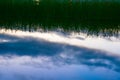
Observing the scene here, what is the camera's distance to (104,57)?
918 inches

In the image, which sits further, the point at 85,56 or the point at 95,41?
the point at 95,41

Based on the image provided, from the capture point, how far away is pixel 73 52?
2456cm

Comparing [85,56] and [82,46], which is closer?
[85,56]

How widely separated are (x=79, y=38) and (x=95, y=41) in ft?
6.20

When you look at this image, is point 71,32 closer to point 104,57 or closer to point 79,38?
point 79,38

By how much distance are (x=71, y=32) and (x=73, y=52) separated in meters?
10.2

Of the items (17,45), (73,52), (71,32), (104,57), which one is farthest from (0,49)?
(71,32)

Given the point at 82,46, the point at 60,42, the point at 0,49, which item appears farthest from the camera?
the point at 60,42

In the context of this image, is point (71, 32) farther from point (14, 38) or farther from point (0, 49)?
point (0, 49)

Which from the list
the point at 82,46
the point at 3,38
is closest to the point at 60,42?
the point at 82,46

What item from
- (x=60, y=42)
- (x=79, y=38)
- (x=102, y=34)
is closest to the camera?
(x=60, y=42)

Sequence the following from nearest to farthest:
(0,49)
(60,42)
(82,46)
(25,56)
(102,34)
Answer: (25,56) → (0,49) → (82,46) → (60,42) → (102,34)

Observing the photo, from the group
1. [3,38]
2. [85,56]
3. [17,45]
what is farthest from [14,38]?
[85,56]

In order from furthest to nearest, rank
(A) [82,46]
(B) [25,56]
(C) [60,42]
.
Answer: (C) [60,42] < (A) [82,46] < (B) [25,56]
